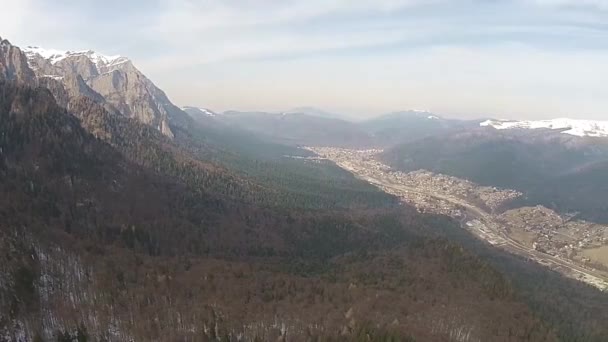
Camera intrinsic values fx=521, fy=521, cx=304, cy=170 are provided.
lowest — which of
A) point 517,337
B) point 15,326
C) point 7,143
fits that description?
point 15,326

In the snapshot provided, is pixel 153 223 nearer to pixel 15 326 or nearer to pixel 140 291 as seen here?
pixel 140 291

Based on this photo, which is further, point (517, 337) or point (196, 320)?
point (517, 337)

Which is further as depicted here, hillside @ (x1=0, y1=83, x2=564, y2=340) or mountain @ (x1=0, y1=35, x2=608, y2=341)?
hillside @ (x1=0, y1=83, x2=564, y2=340)

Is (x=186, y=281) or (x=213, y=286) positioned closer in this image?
(x=213, y=286)

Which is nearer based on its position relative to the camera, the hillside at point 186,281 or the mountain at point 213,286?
the mountain at point 213,286

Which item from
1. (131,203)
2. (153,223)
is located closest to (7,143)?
(131,203)

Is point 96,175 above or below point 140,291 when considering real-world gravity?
above

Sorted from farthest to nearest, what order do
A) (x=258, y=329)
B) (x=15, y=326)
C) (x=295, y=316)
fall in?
(x=295, y=316), (x=258, y=329), (x=15, y=326)

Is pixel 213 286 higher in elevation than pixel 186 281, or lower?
higher

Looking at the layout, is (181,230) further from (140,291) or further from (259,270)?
(140,291)

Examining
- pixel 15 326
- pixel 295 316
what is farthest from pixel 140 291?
pixel 295 316

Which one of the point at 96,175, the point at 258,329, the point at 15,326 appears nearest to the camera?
the point at 15,326
